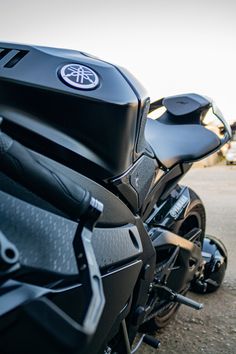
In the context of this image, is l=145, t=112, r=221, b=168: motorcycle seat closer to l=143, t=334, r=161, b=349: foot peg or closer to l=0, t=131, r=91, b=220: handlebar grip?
l=143, t=334, r=161, b=349: foot peg

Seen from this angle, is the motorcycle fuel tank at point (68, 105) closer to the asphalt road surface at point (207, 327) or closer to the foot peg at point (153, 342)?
the foot peg at point (153, 342)

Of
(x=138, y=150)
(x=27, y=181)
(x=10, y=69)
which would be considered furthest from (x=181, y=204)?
(x=27, y=181)

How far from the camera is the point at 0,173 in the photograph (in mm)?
1220

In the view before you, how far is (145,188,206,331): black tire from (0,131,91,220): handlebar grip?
149cm

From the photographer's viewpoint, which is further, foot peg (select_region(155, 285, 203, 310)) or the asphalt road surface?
the asphalt road surface

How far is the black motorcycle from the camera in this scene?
1013 mm

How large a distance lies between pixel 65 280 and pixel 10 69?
2.35ft

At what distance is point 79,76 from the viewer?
1.56 m

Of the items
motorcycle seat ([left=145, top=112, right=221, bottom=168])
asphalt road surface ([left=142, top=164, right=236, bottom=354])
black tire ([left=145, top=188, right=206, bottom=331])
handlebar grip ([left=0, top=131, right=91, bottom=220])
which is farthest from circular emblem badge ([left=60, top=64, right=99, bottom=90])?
asphalt road surface ([left=142, top=164, right=236, bottom=354])

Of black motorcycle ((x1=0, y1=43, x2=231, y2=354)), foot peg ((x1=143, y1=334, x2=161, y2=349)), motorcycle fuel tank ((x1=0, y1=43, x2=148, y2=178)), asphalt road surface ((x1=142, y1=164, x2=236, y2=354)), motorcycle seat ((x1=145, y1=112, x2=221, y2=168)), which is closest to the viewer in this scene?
black motorcycle ((x1=0, y1=43, x2=231, y2=354))

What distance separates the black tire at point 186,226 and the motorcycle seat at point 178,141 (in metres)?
0.36

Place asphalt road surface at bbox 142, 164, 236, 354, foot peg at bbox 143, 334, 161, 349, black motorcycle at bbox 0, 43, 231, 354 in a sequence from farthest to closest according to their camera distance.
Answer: asphalt road surface at bbox 142, 164, 236, 354, foot peg at bbox 143, 334, 161, 349, black motorcycle at bbox 0, 43, 231, 354

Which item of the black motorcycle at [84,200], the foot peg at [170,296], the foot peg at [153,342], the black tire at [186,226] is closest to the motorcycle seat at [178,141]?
the black motorcycle at [84,200]

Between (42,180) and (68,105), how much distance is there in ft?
1.53
